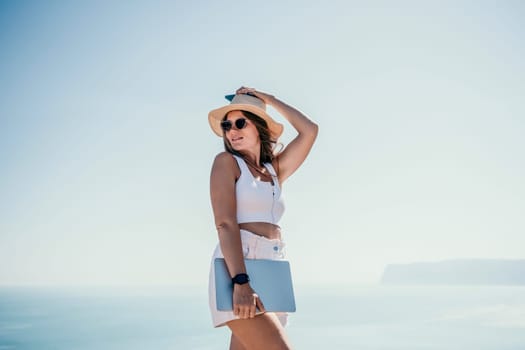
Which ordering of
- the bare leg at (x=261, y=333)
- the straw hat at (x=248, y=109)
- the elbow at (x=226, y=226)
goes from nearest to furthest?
the bare leg at (x=261, y=333), the elbow at (x=226, y=226), the straw hat at (x=248, y=109)

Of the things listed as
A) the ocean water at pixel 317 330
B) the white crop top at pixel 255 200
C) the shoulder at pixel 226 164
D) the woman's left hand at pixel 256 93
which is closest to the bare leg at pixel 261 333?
the white crop top at pixel 255 200

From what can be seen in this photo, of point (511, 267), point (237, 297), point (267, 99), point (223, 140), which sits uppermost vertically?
point (511, 267)

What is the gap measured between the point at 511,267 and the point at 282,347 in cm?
19625

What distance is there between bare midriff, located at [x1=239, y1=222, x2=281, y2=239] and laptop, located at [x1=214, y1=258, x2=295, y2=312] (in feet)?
0.45

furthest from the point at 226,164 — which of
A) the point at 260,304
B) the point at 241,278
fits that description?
the point at 260,304

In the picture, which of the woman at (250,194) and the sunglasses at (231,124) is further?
the sunglasses at (231,124)

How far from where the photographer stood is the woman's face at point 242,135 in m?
2.54

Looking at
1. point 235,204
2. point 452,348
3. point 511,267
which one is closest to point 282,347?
point 235,204

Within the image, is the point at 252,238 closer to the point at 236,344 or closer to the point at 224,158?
the point at 224,158

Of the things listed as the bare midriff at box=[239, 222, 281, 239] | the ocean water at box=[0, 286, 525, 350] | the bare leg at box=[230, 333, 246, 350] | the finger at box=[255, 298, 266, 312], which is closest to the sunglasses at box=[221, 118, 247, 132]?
the bare midriff at box=[239, 222, 281, 239]

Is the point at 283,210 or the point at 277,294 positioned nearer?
the point at 277,294

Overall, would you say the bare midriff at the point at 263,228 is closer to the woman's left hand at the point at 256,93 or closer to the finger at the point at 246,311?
the finger at the point at 246,311

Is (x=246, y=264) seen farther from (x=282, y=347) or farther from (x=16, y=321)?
(x=16, y=321)

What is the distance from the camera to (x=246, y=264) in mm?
2111
